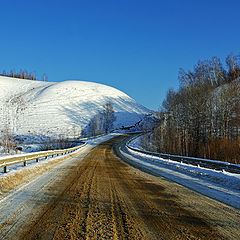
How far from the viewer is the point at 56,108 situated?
93.3 meters

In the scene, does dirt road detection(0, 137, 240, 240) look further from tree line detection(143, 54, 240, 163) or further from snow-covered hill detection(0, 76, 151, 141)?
snow-covered hill detection(0, 76, 151, 141)

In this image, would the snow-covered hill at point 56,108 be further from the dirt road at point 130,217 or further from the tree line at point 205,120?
the dirt road at point 130,217

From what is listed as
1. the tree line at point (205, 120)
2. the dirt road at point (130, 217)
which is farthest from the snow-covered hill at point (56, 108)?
the dirt road at point (130, 217)

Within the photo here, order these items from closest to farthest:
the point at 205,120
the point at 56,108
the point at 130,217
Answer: the point at 130,217 → the point at 205,120 → the point at 56,108

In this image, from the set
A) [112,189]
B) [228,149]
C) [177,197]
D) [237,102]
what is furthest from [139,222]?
[237,102]

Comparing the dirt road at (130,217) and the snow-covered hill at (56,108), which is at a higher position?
the snow-covered hill at (56,108)

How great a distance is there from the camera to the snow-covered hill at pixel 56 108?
235ft

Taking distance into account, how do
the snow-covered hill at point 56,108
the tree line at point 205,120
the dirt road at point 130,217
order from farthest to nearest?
1. the snow-covered hill at point 56,108
2. the tree line at point 205,120
3. the dirt road at point 130,217

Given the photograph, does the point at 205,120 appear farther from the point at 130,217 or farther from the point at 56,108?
the point at 56,108

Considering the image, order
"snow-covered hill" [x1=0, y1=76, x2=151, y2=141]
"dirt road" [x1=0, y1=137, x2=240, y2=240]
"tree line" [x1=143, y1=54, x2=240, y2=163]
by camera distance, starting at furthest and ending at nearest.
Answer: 1. "snow-covered hill" [x1=0, y1=76, x2=151, y2=141]
2. "tree line" [x1=143, y1=54, x2=240, y2=163]
3. "dirt road" [x1=0, y1=137, x2=240, y2=240]

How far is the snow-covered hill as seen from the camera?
235ft

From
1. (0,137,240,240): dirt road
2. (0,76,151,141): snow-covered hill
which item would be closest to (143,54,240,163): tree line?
(0,137,240,240): dirt road

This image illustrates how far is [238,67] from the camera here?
43625 millimetres

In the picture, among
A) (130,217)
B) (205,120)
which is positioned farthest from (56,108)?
(130,217)
